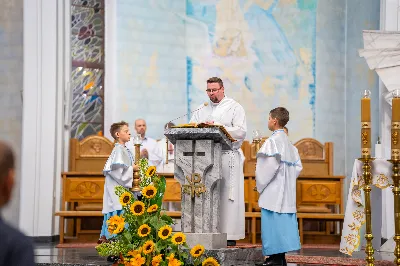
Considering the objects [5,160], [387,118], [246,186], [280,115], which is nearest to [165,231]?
[280,115]

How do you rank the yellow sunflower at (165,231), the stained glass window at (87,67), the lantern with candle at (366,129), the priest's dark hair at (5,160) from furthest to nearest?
the stained glass window at (87,67)
the yellow sunflower at (165,231)
the lantern with candle at (366,129)
the priest's dark hair at (5,160)

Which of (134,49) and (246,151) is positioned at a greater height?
(134,49)

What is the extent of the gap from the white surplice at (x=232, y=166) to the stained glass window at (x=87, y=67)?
491 cm

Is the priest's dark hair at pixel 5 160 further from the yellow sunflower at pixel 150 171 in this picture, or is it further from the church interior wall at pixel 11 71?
the church interior wall at pixel 11 71

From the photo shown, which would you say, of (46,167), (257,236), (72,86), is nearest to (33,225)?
(46,167)

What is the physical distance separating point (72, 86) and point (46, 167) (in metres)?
1.86

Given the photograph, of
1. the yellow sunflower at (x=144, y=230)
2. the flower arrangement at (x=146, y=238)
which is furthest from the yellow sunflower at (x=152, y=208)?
the yellow sunflower at (x=144, y=230)

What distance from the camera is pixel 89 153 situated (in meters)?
11.8

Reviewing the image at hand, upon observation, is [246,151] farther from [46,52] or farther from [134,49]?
[46,52]

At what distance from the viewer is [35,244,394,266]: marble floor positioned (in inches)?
282

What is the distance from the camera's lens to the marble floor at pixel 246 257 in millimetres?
7157

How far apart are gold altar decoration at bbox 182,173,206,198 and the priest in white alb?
924 mm

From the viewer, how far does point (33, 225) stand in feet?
36.9

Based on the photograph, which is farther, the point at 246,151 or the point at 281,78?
the point at 281,78
